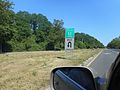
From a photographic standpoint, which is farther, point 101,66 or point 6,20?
point 6,20

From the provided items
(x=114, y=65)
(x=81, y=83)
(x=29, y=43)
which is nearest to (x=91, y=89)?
(x=114, y=65)

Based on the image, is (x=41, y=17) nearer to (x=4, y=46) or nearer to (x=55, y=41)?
(x=55, y=41)

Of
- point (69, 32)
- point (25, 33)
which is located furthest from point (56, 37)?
point (69, 32)

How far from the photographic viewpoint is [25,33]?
127m

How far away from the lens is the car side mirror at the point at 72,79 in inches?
110

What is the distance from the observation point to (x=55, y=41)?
12250 centimetres

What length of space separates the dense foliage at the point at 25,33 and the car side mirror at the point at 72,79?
193 feet

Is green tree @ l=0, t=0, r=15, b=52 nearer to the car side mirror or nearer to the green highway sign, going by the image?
the green highway sign

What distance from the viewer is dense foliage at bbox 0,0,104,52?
213 feet

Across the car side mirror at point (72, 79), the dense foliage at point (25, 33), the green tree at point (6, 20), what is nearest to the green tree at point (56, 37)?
the dense foliage at point (25, 33)

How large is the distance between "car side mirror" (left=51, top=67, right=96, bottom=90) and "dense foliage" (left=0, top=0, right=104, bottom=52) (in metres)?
58.8

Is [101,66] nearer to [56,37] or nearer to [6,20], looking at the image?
[6,20]

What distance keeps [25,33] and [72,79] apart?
12417cm

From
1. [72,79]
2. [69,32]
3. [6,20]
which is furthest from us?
[6,20]
